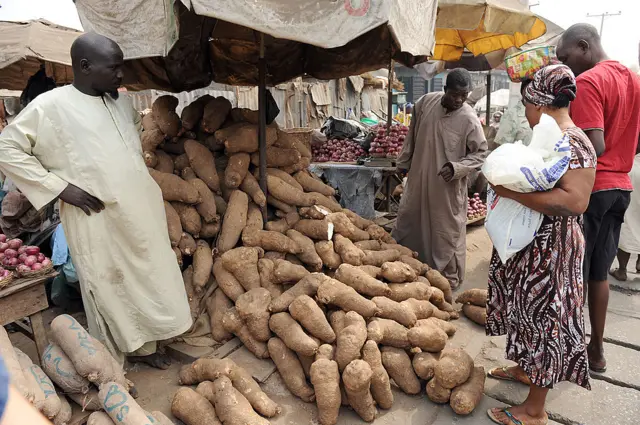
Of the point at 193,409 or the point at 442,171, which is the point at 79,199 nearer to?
the point at 193,409

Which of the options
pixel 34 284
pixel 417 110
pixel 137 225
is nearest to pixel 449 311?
pixel 417 110

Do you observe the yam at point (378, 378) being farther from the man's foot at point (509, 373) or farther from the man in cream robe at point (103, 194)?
the man in cream robe at point (103, 194)

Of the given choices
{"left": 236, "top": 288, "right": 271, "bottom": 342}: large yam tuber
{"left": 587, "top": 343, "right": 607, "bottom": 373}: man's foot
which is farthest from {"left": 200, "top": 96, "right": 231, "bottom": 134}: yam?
{"left": 587, "top": 343, "right": 607, "bottom": 373}: man's foot

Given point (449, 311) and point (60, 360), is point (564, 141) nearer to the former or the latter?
point (449, 311)

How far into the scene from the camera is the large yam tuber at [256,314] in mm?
2725

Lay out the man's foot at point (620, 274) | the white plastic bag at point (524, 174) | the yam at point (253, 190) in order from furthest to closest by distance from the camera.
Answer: the man's foot at point (620, 274)
the yam at point (253, 190)
the white plastic bag at point (524, 174)

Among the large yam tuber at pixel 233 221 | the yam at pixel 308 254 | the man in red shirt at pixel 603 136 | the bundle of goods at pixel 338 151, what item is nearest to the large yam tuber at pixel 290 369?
the yam at pixel 308 254

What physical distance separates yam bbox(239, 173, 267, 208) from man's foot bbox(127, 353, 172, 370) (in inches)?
54.2

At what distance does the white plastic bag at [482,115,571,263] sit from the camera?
1945 millimetres

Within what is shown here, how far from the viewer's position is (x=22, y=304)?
2398 mm

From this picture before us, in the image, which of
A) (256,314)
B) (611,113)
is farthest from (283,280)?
(611,113)

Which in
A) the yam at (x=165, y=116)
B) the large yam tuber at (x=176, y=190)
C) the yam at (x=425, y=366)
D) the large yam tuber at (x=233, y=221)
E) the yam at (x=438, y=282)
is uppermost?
the yam at (x=165, y=116)

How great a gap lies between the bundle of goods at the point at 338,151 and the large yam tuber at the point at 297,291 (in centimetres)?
434

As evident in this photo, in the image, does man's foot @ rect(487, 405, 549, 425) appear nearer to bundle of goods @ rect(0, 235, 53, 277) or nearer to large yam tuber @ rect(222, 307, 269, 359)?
large yam tuber @ rect(222, 307, 269, 359)
